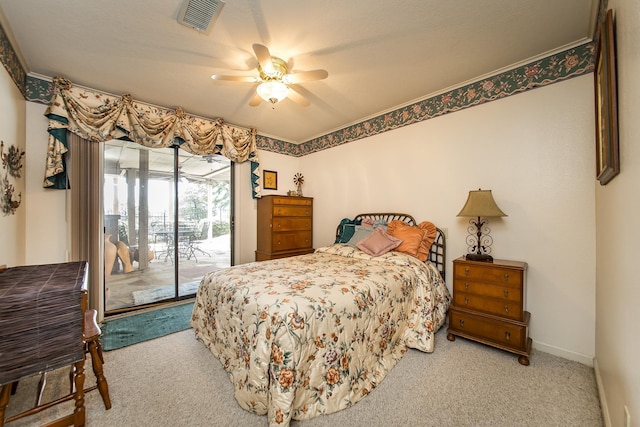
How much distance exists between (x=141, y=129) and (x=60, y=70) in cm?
79

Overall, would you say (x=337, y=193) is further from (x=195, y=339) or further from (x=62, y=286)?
(x=62, y=286)

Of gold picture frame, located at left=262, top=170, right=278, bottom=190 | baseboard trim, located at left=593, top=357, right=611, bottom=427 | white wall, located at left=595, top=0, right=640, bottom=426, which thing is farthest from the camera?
gold picture frame, located at left=262, top=170, right=278, bottom=190

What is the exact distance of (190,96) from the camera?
300 cm

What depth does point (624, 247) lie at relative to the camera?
1119 mm

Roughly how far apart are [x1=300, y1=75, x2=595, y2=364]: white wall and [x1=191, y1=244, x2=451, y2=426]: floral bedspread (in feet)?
2.78

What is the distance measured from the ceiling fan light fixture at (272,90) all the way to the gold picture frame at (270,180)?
2160mm

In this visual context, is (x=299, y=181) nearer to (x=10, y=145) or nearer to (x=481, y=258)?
(x=481, y=258)

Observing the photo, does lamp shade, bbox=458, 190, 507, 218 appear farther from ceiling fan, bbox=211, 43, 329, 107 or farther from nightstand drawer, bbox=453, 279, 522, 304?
ceiling fan, bbox=211, 43, 329, 107

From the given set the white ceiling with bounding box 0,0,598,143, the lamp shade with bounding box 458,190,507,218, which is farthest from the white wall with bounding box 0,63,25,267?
the lamp shade with bounding box 458,190,507,218

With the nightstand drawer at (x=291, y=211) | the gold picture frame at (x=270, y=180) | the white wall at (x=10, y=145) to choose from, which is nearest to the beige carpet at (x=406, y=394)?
the white wall at (x=10, y=145)

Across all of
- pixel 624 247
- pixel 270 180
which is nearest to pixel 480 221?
pixel 624 247

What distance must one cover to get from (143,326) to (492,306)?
3.61 metres

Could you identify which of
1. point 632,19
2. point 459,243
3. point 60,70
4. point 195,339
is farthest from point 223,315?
point 60,70

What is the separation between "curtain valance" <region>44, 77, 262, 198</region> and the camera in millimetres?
2545
